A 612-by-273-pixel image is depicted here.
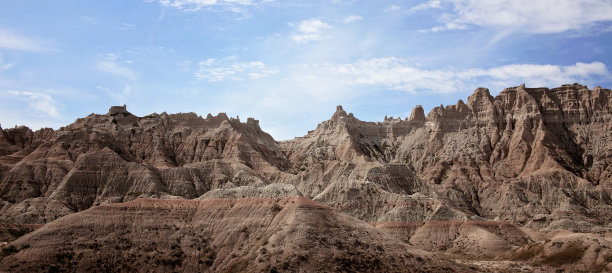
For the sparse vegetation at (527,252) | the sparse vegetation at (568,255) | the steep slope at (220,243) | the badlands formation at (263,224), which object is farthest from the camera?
the sparse vegetation at (527,252)

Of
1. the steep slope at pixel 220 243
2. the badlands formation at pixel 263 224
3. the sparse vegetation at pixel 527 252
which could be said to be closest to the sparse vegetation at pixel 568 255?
the badlands formation at pixel 263 224

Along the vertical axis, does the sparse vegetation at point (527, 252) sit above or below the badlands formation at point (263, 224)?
below

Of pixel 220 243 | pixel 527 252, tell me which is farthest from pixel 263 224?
pixel 527 252

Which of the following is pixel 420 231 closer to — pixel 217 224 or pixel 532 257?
pixel 532 257

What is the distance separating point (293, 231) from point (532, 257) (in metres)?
50.6

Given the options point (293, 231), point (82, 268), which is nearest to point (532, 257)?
point (293, 231)

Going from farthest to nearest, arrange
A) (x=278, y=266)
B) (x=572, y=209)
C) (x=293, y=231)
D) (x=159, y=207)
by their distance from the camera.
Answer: (x=572, y=209) < (x=159, y=207) < (x=293, y=231) < (x=278, y=266)

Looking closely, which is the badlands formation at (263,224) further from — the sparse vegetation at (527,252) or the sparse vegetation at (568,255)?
the sparse vegetation at (527,252)

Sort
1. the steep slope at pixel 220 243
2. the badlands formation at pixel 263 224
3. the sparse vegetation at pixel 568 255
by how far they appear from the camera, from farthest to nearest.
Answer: the sparse vegetation at pixel 568 255 < the badlands formation at pixel 263 224 < the steep slope at pixel 220 243

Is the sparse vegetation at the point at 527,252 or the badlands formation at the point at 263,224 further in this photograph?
the sparse vegetation at the point at 527,252

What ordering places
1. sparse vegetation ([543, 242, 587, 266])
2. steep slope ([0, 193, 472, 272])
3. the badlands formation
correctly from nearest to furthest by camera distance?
1. steep slope ([0, 193, 472, 272])
2. the badlands formation
3. sparse vegetation ([543, 242, 587, 266])

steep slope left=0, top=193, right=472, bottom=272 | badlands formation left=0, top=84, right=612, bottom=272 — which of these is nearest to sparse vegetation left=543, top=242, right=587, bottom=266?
badlands formation left=0, top=84, right=612, bottom=272

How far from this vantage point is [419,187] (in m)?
198

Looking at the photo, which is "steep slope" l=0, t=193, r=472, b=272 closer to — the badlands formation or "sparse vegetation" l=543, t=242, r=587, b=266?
the badlands formation
